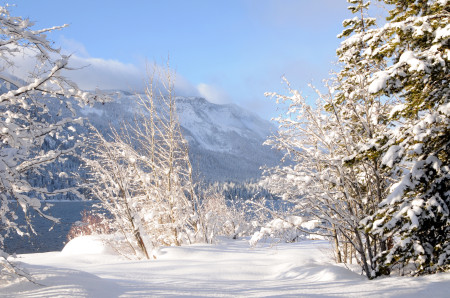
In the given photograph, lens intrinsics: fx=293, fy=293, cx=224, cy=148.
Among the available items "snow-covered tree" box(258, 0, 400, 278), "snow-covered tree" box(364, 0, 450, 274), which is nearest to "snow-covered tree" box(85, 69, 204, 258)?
"snow-covered tree" box(258, 0, 400, 278)

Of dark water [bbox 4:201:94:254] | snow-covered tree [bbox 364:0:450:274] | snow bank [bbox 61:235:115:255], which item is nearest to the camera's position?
dark water [bbox 4:201:94:254]

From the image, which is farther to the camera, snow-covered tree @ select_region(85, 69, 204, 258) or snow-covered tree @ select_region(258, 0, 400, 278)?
snow-covered tree @ select_region(85, 69, 204, 258)

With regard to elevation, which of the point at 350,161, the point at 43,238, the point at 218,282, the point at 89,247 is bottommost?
the point at 43,238

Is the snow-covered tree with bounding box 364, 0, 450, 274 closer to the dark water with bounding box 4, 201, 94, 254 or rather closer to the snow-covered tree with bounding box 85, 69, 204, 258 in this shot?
the dark water with bounding box 4, 201, 94, 254

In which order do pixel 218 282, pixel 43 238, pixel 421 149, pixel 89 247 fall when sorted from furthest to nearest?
pixel 43 238
pixel 89 247
pixel 218 282
pixel 421 149

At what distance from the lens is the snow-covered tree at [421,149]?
3902 millimetres

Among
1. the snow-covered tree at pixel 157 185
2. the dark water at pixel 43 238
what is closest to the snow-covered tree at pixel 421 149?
the dark water at pixel 43 238

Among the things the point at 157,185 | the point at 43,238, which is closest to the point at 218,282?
the point at 157,185

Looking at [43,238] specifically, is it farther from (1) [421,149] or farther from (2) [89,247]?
(1) [421,149]

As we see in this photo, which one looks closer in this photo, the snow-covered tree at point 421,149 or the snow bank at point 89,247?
the snow-covered tree at point 421,149

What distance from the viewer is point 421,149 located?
3979 mm

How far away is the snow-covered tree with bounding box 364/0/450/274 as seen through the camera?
390 cm

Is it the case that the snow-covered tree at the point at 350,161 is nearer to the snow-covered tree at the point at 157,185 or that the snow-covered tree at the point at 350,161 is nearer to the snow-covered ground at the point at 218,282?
the snow-covered ground at the point at 218,282

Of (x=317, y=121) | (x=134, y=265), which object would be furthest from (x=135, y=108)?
(x=317, y=121)
